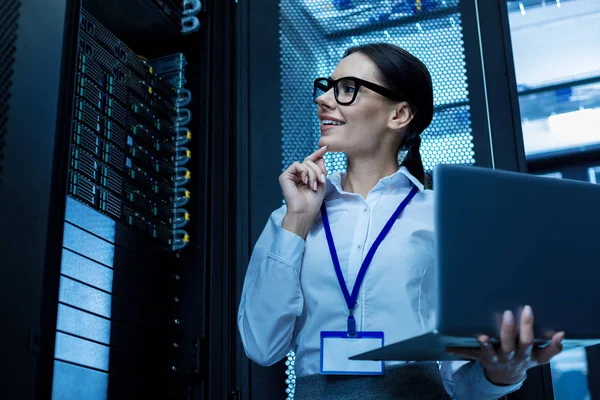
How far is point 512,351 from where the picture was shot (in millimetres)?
1452

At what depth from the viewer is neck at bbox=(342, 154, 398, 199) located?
220cm

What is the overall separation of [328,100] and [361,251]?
1.57 ft

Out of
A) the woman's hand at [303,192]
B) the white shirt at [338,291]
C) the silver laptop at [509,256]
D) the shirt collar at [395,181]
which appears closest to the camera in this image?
the silver laptop at [509,256]

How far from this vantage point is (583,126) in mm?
3223

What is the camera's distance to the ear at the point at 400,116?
2.21m

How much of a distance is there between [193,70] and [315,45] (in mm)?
437

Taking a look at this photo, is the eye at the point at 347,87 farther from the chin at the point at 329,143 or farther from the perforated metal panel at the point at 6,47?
the perforated metal panel at the point at 6,47

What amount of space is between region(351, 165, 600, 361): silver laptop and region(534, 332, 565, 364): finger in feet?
0.04

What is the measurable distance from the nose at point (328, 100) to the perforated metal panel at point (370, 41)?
353 mm

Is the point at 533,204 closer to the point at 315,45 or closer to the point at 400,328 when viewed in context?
the point at 400,328

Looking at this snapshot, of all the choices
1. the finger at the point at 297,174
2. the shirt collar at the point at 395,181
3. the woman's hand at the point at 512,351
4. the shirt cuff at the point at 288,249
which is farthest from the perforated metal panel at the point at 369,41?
the woman's hand at the point at 512,351

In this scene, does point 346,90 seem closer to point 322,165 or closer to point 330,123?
point 330,123

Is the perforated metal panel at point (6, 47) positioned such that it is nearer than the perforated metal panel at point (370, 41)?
Yes

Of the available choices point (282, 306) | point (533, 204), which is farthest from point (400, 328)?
point (533, 204)
